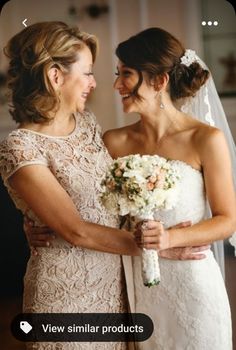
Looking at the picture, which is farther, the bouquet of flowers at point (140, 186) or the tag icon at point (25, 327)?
the tag icon at point (25, 327)

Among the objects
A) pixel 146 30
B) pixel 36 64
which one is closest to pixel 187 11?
pixel 146 30

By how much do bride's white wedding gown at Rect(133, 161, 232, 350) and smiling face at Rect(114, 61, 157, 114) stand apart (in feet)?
0.74

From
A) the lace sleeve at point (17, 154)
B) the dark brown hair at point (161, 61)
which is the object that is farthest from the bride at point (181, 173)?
the lace sleeve at point (17, 154)

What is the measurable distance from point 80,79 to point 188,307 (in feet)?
1.17

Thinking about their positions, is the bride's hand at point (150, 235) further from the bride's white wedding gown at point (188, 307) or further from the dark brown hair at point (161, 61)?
the dark brown hair at point (161, 61)

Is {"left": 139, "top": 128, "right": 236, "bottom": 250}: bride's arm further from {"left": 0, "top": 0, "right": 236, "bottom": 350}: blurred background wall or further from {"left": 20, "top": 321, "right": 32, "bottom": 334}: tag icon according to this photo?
{"left": 20, "top": 321, "right": 32, "bottom": 334}: tag icon

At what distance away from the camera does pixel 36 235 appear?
73 centimetres

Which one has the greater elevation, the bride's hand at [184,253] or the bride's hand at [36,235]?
the bride's hand at [36,235]

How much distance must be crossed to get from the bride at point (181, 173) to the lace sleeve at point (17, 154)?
0.11 meters

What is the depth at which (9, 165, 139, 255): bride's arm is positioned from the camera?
70 cm

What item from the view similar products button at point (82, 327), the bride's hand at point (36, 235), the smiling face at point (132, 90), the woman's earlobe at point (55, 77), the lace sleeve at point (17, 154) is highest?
the woman's earlobe at point (55, 77)

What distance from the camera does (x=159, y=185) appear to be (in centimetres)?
64

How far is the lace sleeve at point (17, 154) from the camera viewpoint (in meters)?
0.70

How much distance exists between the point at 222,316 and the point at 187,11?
43cm
